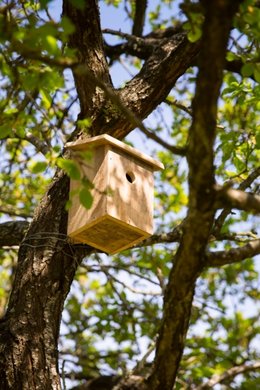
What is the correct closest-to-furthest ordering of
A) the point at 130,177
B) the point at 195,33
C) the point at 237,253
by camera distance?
the point at 195,33, the point at 237,253, the point at 130,177

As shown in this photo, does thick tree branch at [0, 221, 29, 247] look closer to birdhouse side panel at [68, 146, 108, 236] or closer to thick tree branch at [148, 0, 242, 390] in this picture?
birdhouse side panel at [68, 146, 108, 236]

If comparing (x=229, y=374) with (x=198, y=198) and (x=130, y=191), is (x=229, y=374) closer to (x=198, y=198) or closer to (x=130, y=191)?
(x=130, y=191)

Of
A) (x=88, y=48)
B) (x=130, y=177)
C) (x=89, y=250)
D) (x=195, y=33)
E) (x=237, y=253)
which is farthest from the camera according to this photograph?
(x=88, y=48)

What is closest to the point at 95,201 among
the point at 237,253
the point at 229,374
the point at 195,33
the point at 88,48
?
the point at 237,253

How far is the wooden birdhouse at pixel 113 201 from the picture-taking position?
3748mm

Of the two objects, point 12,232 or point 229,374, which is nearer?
point 229,374

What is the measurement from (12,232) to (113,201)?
119cm

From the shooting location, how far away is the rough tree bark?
245cm

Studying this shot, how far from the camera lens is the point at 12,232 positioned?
184 inches

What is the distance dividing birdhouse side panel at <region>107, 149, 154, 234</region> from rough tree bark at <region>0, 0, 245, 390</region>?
0.33 m

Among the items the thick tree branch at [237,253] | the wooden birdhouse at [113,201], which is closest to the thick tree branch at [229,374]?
the wooden birdhouse at [113,201]

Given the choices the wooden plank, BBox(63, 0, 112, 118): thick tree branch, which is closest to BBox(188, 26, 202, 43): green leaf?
the wooden plank

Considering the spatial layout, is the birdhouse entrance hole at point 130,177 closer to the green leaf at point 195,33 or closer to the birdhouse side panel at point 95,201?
the birdhouse side panel at point 95,201

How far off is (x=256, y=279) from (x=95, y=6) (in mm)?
3903
